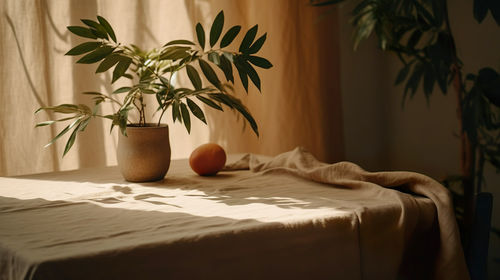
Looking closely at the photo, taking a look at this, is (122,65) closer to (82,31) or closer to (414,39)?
(82,31)

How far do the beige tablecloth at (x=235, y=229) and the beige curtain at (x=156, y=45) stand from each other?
1.94 feet

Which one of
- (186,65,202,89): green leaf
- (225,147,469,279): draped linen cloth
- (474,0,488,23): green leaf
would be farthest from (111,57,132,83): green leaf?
(474,0,488,23): green leaf

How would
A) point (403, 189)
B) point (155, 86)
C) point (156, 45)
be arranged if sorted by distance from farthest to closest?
point (156, 45), point (155, 86), point (403, 189)

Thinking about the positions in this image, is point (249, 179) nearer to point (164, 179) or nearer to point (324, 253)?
point (164, 179)

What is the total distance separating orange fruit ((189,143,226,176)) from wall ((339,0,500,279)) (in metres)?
1.24

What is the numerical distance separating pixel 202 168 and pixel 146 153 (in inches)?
6.2

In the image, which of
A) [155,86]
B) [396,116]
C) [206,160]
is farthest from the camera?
[396,116]

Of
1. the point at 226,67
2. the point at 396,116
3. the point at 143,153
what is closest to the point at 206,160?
the point at 143,153

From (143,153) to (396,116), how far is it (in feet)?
5.43

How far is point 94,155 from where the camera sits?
1911mm

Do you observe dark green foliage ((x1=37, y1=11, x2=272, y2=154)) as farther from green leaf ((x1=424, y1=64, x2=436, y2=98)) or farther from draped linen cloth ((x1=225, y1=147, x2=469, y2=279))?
green leaf ((x1=424, y1=64, x2=436, y2=98))

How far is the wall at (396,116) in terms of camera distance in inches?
83.0

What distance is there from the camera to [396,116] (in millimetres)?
2549

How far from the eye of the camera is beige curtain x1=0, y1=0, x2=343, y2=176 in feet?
5.70
